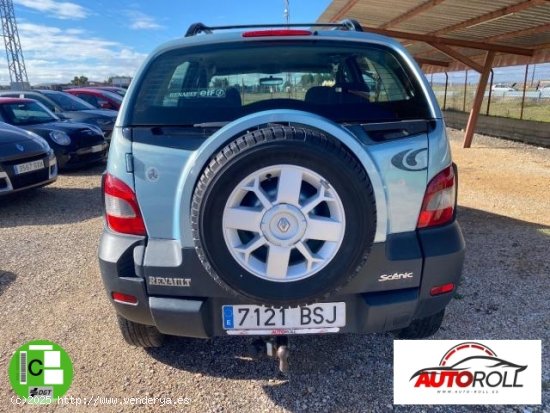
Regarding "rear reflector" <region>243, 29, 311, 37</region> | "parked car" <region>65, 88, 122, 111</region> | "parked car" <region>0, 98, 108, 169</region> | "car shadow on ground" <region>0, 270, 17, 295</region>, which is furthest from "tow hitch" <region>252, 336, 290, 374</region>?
"parked car" <region>65, 88, 122, 111</region>

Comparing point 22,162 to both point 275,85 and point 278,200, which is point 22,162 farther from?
point 278,200

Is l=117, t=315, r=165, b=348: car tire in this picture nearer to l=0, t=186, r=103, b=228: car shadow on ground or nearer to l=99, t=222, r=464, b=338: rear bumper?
l=99, t=222, r=464, b=338: rear bumper

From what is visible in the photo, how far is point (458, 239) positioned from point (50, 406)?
7.67 feet

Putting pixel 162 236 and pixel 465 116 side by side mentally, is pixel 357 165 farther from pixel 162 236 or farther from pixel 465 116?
pixel 465 116

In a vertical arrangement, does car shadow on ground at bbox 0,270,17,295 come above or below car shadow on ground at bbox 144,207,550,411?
above

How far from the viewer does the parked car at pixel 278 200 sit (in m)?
1.92

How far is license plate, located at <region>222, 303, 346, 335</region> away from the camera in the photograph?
2127mm

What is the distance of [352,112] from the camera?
2201mm

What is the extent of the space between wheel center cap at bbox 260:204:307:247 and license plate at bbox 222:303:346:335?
389 mm

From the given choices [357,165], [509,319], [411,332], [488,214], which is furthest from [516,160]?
[357,165]

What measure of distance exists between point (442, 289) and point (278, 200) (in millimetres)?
995

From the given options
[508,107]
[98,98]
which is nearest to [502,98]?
[508,107]

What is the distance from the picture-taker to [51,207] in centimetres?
624

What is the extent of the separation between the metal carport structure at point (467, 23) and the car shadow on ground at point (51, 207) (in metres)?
7.20
